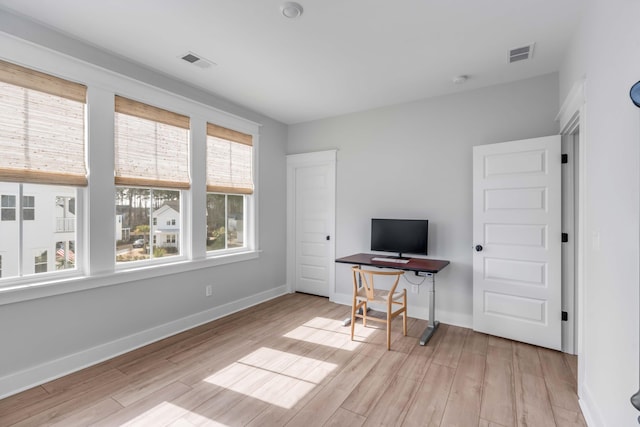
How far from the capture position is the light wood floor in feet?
6.57

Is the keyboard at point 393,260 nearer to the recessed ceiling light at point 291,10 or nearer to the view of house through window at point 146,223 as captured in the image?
the view of house through window at point 146,223

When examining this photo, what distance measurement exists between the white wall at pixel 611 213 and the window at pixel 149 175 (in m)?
3.63

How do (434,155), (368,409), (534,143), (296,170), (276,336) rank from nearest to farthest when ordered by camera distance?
(368,409), (534,143), (276,336), (434,155), (296,170)

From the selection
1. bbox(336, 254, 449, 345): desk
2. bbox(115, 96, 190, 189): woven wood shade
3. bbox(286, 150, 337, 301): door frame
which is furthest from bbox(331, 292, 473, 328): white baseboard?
bbox(115, 96, 190, 189): woven wood shade

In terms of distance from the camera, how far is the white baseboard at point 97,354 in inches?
88.1

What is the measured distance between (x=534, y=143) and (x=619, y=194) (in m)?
1.77

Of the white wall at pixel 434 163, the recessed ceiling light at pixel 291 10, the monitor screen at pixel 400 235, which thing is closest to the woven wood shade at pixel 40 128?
the recessed ceiling light at pixel 291 10

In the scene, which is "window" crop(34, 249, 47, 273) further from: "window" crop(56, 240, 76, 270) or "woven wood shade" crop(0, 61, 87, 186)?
"woven wood shade" crop(0, 61, 87, 186)

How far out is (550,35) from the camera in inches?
98.0

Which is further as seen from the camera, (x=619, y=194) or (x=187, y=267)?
(x=187, y=267)

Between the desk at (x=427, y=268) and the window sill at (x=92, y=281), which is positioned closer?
the window sill at (x=92, y=281)

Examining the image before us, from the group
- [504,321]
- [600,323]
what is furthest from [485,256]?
[600,323]

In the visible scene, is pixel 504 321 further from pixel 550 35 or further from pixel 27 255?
pixel 27 255

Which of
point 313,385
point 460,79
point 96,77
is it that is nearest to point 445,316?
point 313,385
